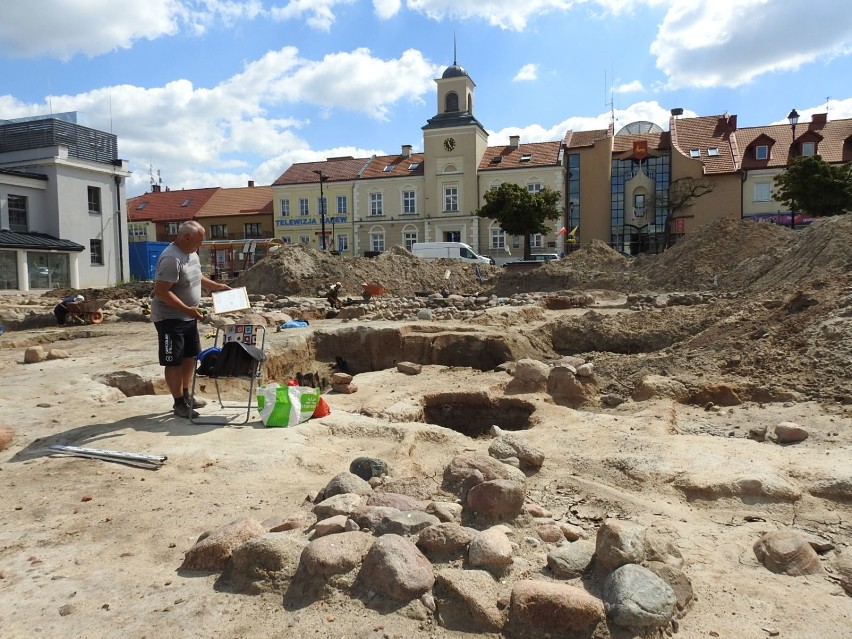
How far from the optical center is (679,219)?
4025 centimetres

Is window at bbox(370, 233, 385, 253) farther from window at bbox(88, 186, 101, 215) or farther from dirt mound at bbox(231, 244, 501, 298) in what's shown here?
window at bbox(88, 186, 101, 215)

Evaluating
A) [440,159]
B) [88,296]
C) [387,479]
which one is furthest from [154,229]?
[387,479]

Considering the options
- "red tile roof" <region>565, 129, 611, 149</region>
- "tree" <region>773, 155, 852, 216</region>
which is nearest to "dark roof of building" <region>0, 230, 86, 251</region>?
"red tile roof" <region>565, 129, 611, 149</region>

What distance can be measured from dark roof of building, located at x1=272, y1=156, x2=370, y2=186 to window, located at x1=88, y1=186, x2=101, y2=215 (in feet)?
58.5

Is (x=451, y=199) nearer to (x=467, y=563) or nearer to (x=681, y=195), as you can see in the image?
(x=681, y=195)

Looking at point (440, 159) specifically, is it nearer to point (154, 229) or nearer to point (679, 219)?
point (679, 219)

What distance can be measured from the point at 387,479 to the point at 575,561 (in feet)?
5.00

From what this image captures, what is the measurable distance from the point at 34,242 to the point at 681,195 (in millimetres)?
35798

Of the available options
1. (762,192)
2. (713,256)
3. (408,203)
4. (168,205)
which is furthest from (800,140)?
(168,205)

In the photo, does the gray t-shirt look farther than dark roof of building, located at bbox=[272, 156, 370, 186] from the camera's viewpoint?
No

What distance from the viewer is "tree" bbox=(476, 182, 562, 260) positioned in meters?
36.0

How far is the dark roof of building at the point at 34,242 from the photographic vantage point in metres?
26.2

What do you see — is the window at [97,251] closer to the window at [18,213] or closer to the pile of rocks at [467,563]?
the window at [18,213]

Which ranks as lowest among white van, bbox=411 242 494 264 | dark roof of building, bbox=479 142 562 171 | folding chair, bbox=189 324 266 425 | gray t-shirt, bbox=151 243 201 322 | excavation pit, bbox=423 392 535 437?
excavation pit, bbox=423 392 535 437
